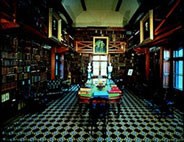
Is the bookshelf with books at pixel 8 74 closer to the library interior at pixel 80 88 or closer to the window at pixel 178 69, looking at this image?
the library interior at pixel 80 88

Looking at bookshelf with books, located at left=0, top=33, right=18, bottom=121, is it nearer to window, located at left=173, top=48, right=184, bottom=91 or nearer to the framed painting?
window, located at left=173, top=48, right=184, bottom=91

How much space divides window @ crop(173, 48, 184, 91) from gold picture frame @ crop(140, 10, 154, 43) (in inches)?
51.3

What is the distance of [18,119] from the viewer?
14.7ft

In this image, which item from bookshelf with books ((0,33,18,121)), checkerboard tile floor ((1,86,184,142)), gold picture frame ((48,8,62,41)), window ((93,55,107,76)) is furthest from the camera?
window ((93,55,107,76))

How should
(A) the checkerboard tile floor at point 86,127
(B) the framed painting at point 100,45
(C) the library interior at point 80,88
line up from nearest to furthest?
(A) the checkerboard tile floor at point 86,127 < (C) the library interior at point 80,88 < (B) the framed painting at point 100,45

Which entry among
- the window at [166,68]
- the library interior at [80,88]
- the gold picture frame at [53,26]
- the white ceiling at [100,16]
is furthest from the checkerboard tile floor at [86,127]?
the white ceiling at [100,16]

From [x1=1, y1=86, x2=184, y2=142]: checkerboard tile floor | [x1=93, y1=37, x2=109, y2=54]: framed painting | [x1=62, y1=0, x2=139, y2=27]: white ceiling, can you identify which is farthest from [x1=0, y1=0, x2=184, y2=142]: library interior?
[x1=93, y1=37, x2=109, y2=54]: framed painting

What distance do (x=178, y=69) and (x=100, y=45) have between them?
6.37 m

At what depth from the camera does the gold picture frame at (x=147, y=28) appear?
575 centimetres

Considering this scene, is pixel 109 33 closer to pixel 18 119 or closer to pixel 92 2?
pixel 92 2

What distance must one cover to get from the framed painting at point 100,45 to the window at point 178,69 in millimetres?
5782

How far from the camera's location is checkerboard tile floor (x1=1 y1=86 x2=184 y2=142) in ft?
11.3

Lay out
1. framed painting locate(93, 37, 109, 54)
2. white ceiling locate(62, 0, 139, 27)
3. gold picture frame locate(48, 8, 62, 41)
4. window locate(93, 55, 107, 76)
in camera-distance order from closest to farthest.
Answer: gold picture frame locate(48, 8, 62, 41) → white ceiling locate(62, 0, 139, 27) → framed painting locate(93, 37, 109, 54) → window locate(93, 55, 107, 76)

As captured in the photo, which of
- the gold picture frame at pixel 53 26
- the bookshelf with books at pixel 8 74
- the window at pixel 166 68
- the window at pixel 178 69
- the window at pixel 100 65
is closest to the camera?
the bookshelf with books at pixel 8 74
